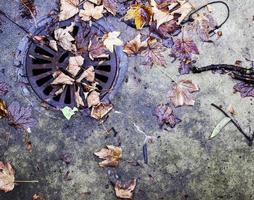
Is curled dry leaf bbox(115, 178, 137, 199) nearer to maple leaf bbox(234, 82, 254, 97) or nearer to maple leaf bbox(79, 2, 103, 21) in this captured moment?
maple leaf bbox(234, 82, 254, 97)

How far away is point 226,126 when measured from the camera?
3867 mm

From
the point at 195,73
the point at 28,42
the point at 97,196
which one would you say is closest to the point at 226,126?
the point at 195,73

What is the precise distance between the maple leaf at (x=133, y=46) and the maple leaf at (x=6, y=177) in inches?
54.0

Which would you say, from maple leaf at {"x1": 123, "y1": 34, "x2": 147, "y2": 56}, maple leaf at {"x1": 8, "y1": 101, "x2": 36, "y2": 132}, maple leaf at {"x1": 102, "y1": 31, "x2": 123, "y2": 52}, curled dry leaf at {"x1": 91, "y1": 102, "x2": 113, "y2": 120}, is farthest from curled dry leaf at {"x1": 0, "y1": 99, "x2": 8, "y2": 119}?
maple leaf at {"x1": 123, "y1": 34, "x2": 147, "y2": 56}

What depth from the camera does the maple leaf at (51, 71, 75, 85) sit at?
12.9 feet

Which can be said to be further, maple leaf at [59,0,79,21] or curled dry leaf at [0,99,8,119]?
maple leaf at [59,0,79,21]

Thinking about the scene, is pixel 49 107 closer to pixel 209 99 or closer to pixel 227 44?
pixel 209 99

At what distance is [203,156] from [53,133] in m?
1.25

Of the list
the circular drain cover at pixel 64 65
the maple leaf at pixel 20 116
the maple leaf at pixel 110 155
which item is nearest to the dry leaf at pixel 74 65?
the circular drain cover at pixel 64 65

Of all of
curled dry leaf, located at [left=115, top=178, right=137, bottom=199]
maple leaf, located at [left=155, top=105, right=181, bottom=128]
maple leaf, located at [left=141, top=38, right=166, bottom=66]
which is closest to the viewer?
curled dry leaf, located at [left=115, top=178, right=137, bottom=199]

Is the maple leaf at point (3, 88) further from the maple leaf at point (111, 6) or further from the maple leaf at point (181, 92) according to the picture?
the maple leaf at point (181, 92)

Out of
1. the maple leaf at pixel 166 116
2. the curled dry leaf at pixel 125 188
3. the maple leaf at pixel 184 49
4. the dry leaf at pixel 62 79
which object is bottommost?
the curled dry leaf at pixel 125 188

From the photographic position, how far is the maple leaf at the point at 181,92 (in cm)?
392

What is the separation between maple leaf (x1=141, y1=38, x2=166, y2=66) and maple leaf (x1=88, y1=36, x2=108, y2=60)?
1.09 feet
